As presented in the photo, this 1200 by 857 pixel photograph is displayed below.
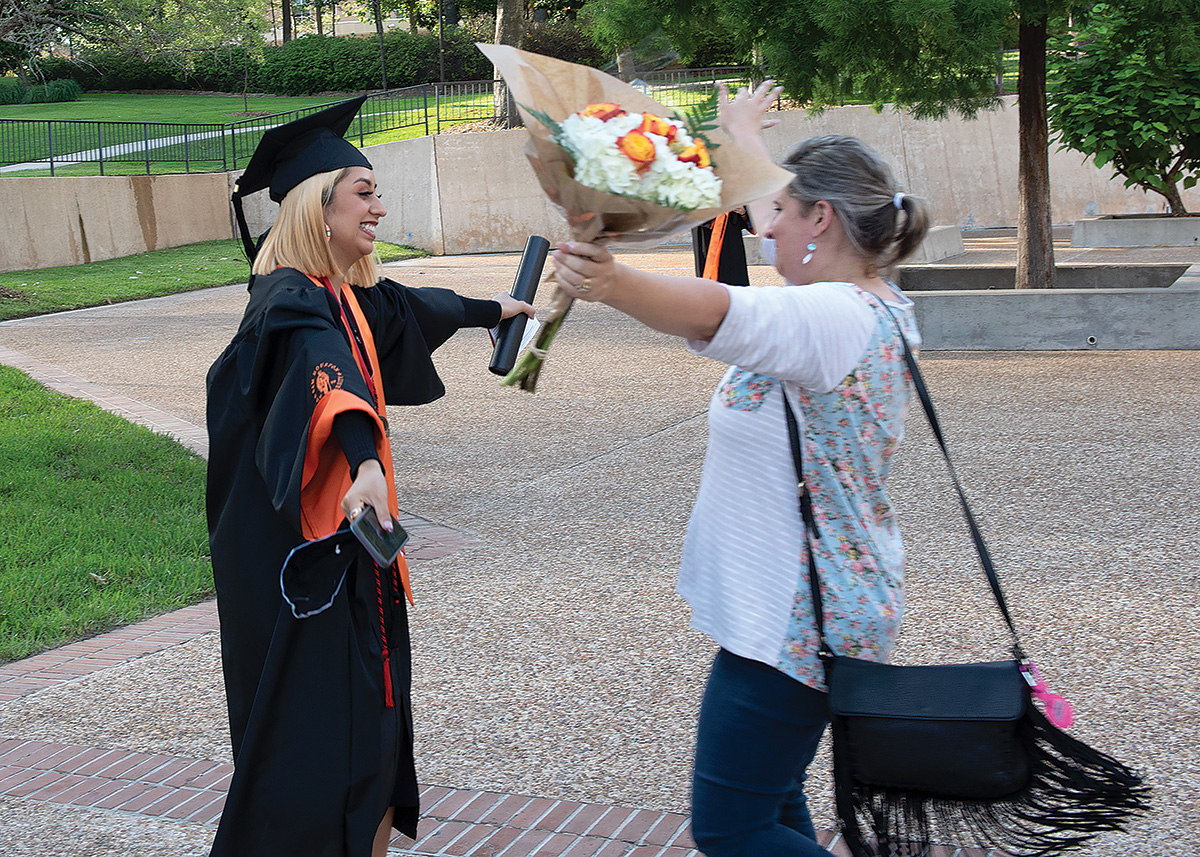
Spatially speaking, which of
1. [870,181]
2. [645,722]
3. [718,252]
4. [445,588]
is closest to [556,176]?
[870,181]

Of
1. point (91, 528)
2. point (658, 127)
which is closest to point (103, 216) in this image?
point (91, 528)

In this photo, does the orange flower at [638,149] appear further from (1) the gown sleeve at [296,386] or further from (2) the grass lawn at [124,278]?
(2) the grass lawn at [124,278]

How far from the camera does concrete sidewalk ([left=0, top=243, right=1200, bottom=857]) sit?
337 cm

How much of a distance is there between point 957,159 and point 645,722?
19.4 meters

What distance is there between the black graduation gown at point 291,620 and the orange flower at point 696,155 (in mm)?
987

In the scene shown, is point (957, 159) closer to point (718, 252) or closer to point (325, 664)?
point (718, 252)

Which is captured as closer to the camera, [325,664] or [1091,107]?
[325,664]

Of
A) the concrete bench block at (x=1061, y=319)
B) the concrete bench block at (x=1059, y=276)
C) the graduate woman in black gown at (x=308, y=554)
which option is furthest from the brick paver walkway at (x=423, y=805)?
the concrete bench block at (x=1059, y=276)

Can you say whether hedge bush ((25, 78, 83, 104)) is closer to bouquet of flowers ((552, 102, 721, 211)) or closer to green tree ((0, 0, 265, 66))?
green tree ((0, 0, 265, 66))

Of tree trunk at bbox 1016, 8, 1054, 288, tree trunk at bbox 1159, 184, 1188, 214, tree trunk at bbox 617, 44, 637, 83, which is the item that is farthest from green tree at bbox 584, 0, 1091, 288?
tree trunk at bbox 1159, 184, 1188, 214

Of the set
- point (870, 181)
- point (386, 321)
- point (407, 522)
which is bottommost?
point (407, 522)

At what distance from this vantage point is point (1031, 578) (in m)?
5.00

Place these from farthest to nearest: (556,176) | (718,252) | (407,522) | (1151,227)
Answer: (1151,227), (718,252), (407,522), (556,176)

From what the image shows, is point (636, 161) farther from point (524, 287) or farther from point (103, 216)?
point (103, 216)
